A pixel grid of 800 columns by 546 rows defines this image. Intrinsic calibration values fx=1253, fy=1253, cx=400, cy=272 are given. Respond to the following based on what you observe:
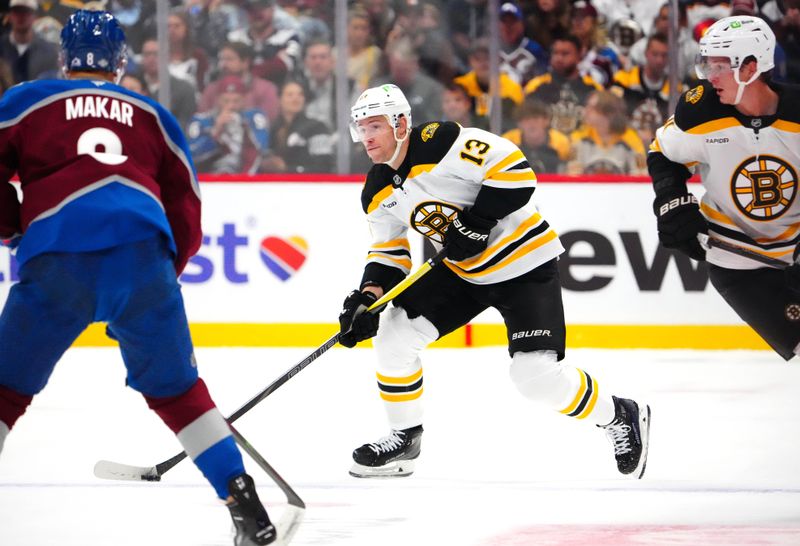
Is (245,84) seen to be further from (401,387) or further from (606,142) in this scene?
(401,387)

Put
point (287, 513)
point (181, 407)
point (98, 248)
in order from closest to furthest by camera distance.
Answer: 1. point (98, 248)
2. point (181, 407)
3. point (287, 513)

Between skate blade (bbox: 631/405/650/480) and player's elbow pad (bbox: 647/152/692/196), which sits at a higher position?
player's elbow pad (bbox: 647/152/692/196)

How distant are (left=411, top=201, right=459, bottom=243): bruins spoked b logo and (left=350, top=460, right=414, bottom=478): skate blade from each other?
0.66 m

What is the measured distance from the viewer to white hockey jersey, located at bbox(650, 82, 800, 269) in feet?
11.3

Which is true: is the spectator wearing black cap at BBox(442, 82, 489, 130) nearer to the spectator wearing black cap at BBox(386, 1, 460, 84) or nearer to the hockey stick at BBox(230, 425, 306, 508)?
the spectator wearing black cap at BBox(386, 1, 460, 84)

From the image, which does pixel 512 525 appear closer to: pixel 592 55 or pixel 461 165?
pixel 461 165

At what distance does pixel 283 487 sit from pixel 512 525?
0.59m

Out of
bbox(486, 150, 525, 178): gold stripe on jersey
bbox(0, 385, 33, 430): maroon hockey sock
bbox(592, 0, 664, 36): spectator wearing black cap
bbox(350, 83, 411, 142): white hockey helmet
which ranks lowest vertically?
bbox(0, 385, 33, 430): maroon hockey sock

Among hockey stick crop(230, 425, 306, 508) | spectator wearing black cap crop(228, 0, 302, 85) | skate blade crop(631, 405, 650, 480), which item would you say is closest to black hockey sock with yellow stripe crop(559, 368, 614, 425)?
skate blade crop(631, 405, 650, 480)

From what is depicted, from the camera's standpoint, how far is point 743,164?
348 centimetres

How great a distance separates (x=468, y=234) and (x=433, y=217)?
0.53 ft

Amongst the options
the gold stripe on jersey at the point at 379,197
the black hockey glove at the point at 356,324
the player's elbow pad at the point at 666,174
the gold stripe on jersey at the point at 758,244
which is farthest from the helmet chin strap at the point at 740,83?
the black hockey glove at the point at 356,324

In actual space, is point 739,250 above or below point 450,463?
above

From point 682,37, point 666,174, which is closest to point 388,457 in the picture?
point 666,174
